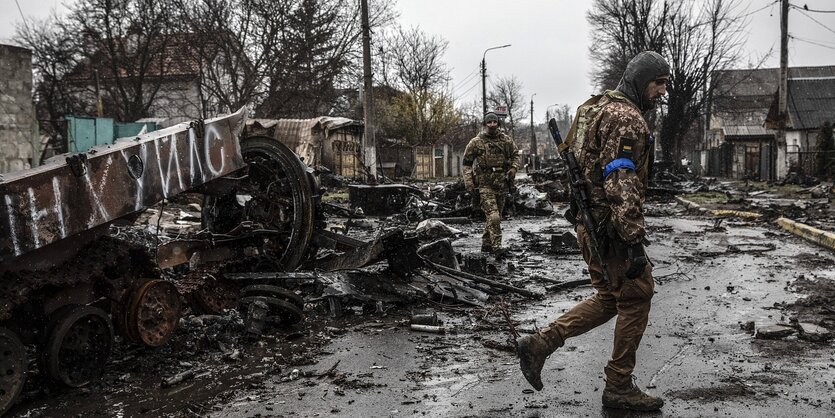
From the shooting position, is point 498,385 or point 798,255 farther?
point 798,255

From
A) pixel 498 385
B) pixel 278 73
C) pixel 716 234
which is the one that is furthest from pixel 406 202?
pixel 278 73

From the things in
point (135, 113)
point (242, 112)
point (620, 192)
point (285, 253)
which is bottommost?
point (285, 253)

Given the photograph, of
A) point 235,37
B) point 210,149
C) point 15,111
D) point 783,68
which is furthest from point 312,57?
point 210,149

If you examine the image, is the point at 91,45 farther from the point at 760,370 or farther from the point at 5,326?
the point at 760,370

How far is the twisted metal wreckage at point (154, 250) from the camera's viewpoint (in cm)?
374

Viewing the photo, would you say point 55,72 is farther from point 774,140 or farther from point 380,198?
point 774,140

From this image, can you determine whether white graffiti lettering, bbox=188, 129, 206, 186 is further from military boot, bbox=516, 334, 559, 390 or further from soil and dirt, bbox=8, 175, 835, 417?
military boot, bbox=516, 334, 559, 390

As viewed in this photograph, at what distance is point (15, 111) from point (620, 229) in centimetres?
1981

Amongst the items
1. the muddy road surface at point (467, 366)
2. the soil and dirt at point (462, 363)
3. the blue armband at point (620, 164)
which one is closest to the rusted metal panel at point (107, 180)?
the soil and dirt at point (462, 363)

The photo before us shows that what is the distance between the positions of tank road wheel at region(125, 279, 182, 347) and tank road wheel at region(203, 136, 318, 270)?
1.69 meters

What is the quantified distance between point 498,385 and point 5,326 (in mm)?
2964

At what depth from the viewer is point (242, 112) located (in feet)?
19.5

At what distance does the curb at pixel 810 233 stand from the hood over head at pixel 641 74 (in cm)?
789

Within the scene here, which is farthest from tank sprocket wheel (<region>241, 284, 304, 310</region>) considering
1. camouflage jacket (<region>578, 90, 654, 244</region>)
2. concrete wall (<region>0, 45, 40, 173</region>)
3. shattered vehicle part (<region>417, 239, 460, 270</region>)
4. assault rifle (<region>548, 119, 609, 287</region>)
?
concrete wall (<region>0, 45, 40, 173</region>)
